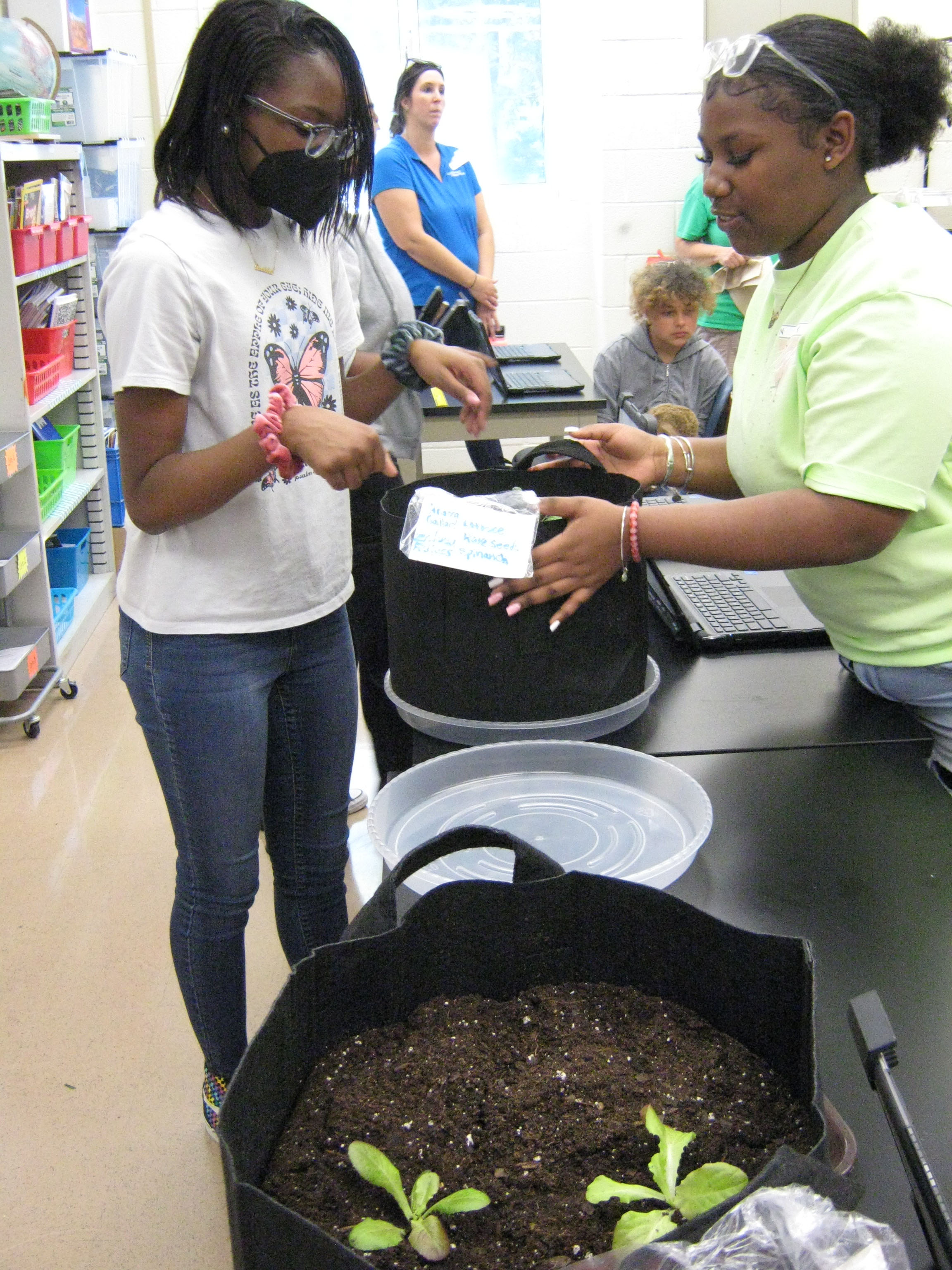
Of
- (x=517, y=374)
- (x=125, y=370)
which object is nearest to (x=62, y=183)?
(x=517, y=374)

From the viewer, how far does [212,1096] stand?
1.65 meters

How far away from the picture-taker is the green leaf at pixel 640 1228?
55 centimetres

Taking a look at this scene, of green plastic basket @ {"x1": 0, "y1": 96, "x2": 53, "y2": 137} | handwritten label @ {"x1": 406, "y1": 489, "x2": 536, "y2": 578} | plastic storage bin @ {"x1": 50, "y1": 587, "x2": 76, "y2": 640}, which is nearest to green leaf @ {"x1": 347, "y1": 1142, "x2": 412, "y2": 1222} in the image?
handwritten label @ {"x1": 406, "y1": 489, "x2": 536, "y2": 578}

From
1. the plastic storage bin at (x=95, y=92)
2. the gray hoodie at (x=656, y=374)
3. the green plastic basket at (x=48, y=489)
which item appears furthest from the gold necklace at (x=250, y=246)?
the plastic storage bin at (x=95, y=92)

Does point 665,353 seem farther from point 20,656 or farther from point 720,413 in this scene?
point 20,656

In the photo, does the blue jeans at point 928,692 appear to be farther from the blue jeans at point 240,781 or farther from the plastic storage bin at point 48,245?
the plastic storage bin at point 48,245

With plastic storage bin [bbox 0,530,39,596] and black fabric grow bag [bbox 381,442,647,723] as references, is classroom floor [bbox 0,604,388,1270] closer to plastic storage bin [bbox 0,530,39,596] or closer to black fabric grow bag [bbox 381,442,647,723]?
plastic storage bin [bbox 0,530,39,596]

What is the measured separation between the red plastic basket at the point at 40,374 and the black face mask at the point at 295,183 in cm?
220

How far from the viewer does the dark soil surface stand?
1.91 feet

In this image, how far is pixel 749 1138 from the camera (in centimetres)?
63

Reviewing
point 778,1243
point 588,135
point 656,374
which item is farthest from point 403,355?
point 588,135

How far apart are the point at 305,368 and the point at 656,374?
2.23m

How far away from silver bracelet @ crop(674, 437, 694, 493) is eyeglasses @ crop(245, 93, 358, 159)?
58 centimetres

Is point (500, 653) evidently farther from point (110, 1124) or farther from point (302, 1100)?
point (110, 1124)
